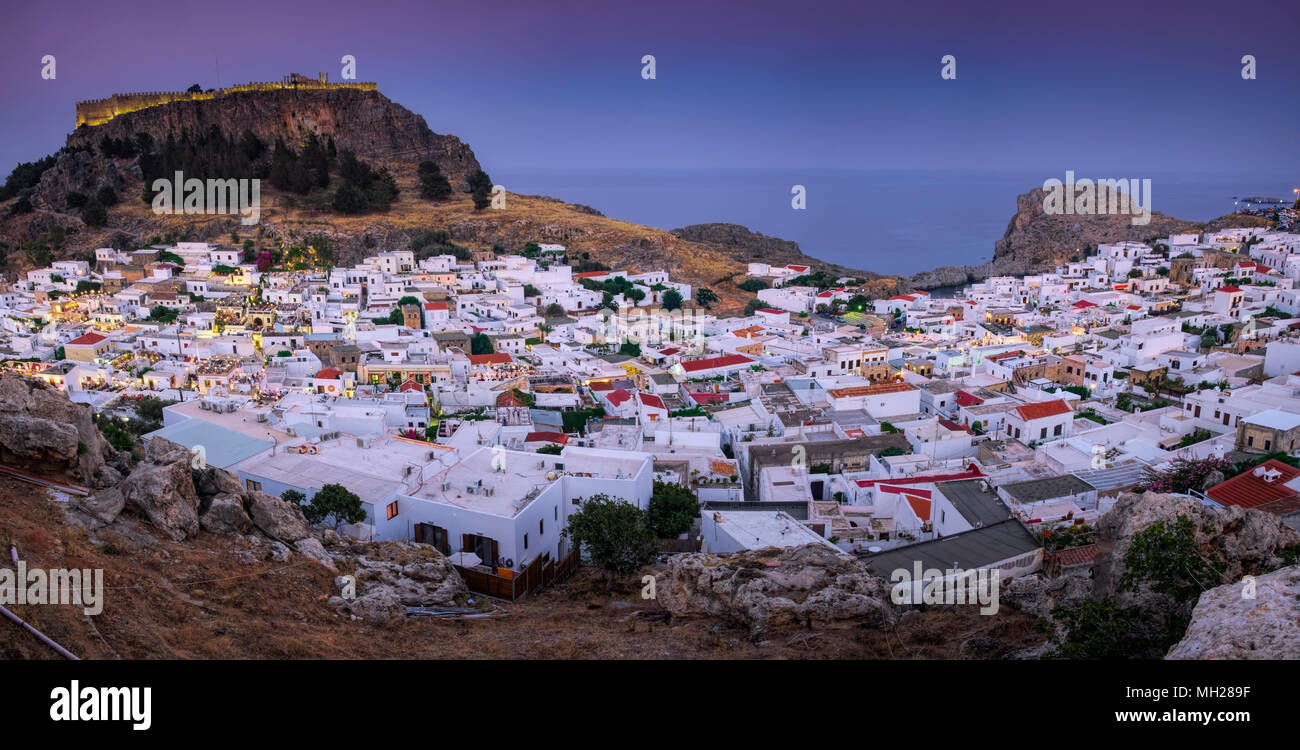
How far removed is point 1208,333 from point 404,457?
81.6ft

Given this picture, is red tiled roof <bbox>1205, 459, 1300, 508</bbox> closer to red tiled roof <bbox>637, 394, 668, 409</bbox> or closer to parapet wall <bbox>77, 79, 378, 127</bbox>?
red tiled roof <bbox>637, 394, 668, 409</bbox>

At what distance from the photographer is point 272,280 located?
32.3 m

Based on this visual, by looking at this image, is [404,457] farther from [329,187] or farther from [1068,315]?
[329,187]

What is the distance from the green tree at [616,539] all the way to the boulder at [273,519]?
9.45ft

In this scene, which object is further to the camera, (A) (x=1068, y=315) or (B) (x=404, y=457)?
(A) (x=1068, y=315)

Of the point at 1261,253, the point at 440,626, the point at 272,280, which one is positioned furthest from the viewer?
the point at 1261,253

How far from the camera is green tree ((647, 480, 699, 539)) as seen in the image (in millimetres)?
11539

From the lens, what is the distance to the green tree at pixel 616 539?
30.3ft

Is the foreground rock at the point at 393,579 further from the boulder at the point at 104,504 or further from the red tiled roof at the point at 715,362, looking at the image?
the red tiled roof at the point at 715,362

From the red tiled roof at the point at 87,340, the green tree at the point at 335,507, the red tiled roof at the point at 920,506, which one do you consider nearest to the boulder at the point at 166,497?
the green tree at the point at 335,507

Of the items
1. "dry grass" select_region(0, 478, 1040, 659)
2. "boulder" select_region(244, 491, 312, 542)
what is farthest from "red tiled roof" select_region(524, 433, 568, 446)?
"dry grass" select_region(0, 478, 1040, 659)

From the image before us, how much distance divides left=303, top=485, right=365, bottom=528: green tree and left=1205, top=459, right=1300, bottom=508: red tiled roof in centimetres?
1088

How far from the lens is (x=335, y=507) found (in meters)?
10.0
